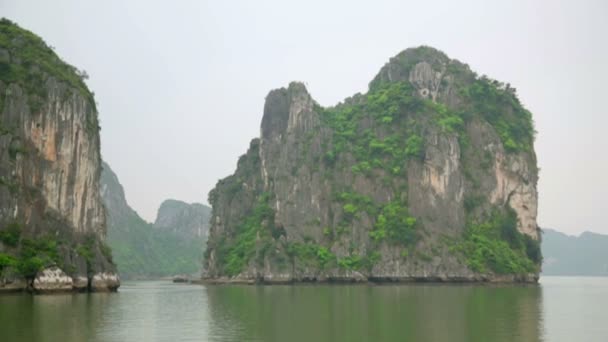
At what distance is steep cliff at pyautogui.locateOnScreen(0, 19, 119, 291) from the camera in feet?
172

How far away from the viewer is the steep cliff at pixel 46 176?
52344 millimetres

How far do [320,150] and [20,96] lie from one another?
4895 cm

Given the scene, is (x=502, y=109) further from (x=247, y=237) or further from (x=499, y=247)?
(x=247, y=237)

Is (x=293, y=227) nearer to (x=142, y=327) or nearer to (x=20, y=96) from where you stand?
(x=20, y=96)

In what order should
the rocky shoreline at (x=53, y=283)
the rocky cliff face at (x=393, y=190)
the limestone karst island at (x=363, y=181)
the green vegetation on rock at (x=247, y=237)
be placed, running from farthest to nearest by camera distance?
the green vegetation on rock at (x=247, y=237), the rocky cliff face at (x=393, y=190), the limestone karst island at (x=363, y=181), the rocky shoreline at (x=53, y=283)

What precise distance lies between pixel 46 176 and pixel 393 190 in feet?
164

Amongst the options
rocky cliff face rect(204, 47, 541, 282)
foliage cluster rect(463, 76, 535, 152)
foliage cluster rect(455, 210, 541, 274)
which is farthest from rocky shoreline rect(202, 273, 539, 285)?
foliage cluster rect(463, 76, 535, 152)

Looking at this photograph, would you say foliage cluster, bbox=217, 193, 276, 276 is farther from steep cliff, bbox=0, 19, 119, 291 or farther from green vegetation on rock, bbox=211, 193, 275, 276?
steep cliff, bbox=0, 19, 119, 291

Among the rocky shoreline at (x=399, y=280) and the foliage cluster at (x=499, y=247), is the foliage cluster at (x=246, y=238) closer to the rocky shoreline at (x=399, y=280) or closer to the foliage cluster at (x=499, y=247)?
the rocky shoreline at (x=399, y=280)

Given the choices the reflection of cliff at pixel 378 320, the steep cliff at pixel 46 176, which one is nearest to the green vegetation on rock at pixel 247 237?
the steep cliff at pixel 46 176

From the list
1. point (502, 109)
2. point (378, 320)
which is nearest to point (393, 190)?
point (502, 109)

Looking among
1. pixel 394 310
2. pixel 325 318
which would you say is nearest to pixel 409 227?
pixel 394 310

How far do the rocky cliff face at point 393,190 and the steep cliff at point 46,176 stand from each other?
3069 centimetres

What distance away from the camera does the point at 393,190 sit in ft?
304
